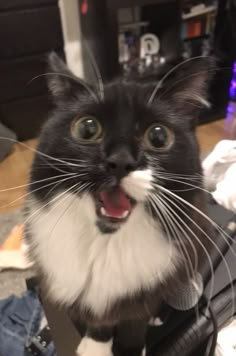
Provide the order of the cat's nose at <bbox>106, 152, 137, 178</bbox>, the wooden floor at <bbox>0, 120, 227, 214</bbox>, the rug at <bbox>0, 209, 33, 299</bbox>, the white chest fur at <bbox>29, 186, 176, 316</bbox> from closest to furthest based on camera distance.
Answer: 1. the cat's nose at <bbox>106, 152, 137, 178</bbox>
2. the white chest fur at <bbox>29, 186, 176, 316</bbox>
3. the rug at <bbox>0, 209, 33, 299</bbox>
4. the wooden floor at <bbox>0, 120, 227, 214</bbox>

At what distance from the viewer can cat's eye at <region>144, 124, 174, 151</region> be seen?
622 mm

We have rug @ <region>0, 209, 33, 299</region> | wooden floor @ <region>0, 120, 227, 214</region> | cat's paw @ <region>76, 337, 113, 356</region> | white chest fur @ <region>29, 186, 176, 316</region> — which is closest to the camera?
white chest fur @ <region>29, 186, 176, 316</region>

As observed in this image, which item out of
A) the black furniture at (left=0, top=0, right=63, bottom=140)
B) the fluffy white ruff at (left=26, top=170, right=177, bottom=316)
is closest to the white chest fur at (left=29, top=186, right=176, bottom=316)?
the fluffy white ruff at (left=26, top=170, right=177, bottom=316)

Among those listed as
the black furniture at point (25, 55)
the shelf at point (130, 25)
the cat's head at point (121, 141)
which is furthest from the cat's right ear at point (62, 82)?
the shelf at point (130, 25)

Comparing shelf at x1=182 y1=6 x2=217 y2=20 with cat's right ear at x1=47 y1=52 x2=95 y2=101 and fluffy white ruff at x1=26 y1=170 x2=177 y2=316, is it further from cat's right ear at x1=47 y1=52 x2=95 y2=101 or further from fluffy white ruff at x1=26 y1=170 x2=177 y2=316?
fluffy white ruff at x1=26 y1=170 x2=177 y2=316

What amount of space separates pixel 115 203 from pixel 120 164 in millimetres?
84

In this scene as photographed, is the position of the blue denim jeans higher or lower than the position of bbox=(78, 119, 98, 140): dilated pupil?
lower

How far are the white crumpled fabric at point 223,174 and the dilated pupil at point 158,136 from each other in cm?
38

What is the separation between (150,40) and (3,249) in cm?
154

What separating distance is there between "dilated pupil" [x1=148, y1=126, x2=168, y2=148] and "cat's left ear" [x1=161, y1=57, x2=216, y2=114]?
95 millimetres

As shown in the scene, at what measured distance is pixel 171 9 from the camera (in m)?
2.17

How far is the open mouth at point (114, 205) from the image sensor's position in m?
0.60

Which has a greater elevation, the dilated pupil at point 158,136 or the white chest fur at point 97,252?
the dilated pupil at point 158,136

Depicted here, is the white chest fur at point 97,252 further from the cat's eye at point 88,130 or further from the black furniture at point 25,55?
the black furniture at point 25,55
